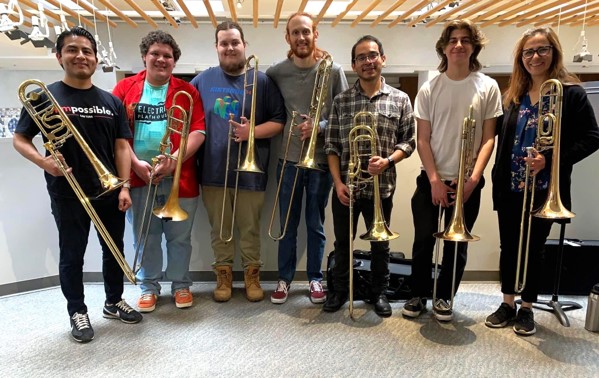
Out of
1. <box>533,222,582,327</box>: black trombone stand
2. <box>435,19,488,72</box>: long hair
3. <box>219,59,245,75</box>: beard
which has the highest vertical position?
<box>435,19,488,72</box>: long hair

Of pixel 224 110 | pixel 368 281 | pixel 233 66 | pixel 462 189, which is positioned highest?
pixel 233 66

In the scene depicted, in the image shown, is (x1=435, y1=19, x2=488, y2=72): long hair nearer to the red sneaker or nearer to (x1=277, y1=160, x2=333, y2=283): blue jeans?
(x1=277, y1=160, x2=333, y2=283): blue jeans

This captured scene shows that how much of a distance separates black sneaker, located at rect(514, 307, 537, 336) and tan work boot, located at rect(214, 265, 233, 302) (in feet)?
5.61

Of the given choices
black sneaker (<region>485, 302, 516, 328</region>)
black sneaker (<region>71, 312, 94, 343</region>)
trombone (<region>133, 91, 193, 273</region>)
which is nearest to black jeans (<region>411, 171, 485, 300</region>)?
black sneaker (<region>485, 302, 516, 328</region>)

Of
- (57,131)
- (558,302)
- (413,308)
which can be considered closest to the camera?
(57,131)

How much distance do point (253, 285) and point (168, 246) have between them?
604 mm

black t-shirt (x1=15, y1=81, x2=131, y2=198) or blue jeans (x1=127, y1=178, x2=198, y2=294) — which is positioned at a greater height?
black t-shirt (x1=15, y1=81, x2=131, y2=198)

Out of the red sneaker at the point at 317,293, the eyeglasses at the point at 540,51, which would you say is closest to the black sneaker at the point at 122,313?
the red sneaker at the point at 317,293

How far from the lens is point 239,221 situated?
260 centimetres

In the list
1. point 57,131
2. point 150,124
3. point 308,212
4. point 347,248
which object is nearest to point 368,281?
point 347,248

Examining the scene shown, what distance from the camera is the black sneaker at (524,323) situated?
215 cm

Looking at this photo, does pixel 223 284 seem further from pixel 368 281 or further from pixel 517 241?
pixel 517 241

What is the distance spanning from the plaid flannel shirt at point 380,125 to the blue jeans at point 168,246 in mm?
989

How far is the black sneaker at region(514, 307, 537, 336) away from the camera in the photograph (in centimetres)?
215
